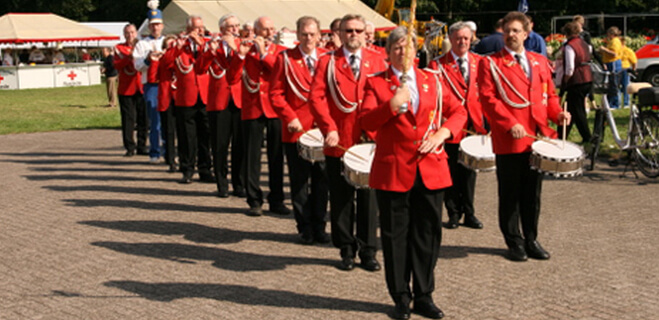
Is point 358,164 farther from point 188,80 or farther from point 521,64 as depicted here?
point 188,80

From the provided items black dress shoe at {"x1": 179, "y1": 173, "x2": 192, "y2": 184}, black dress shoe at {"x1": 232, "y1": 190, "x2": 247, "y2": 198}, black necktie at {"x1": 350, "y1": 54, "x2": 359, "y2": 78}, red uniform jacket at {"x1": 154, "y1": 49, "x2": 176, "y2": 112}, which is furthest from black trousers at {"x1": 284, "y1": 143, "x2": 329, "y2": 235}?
red uniform jacket at {"x1": 154, "y1": 49, "x2": 176, "y2": 112}

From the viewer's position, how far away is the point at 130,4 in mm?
68500

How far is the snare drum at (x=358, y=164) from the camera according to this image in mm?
6438

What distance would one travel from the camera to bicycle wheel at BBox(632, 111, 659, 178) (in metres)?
11.7

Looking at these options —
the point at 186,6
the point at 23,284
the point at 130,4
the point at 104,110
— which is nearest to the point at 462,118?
the point at 23,284

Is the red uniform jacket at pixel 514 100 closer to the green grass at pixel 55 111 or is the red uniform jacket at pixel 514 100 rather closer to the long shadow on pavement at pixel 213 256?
the long shadow on pavement at pixel 213 256

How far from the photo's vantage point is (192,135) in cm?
1251

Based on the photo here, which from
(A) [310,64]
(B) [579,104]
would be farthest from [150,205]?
(B) [579,104]

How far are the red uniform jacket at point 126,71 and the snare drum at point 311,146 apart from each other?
775cm

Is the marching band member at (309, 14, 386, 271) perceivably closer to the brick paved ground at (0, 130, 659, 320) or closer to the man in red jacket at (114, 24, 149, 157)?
the brick paved ground at (0, 130, 659, 320)

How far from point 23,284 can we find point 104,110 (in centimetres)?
2058

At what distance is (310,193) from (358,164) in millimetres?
2127

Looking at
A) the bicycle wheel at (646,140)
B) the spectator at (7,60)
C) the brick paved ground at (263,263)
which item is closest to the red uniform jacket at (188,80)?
the brick paved ground at (263,263)

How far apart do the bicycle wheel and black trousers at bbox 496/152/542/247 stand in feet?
14.3
